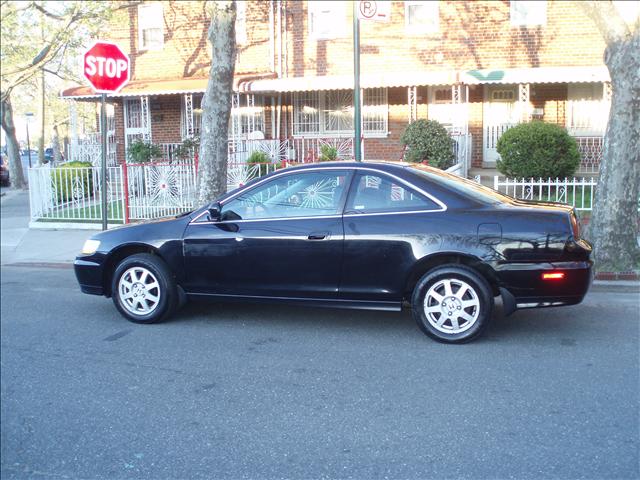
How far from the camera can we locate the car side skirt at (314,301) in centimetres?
659

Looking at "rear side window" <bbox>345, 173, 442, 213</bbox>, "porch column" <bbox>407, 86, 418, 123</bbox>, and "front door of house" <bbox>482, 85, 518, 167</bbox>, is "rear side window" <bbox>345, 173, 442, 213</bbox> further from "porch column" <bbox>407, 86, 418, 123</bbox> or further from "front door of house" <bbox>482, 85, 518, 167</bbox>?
"front door of house" <bbox>482, 85, 518, 167</bbox>

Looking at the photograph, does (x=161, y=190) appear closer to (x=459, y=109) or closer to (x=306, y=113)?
(x=306, y=113)

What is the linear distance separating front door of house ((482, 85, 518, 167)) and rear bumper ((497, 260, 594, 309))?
12.5 metres

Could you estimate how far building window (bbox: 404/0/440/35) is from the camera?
18469mm

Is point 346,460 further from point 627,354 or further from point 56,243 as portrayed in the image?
point 56,243

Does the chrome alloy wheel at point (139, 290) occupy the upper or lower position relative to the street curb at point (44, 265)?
upper

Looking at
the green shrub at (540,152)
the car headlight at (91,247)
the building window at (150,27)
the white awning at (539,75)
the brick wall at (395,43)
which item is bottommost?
the car headlight at (91,247)

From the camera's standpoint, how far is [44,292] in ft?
30.3

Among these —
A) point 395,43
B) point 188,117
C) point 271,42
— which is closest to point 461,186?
point 395,43

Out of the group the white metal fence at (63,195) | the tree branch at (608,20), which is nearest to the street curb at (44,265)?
the white metal fence at (63,195)

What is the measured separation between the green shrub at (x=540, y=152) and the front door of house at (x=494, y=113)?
4476mm

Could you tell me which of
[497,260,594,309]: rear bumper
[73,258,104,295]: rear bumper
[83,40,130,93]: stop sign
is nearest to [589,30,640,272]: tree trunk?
[497,260,594,309]: rear bumper

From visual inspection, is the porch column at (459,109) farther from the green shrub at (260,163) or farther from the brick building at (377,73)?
the green shrub at (260,163)

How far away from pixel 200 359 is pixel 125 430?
1540 millimetres
